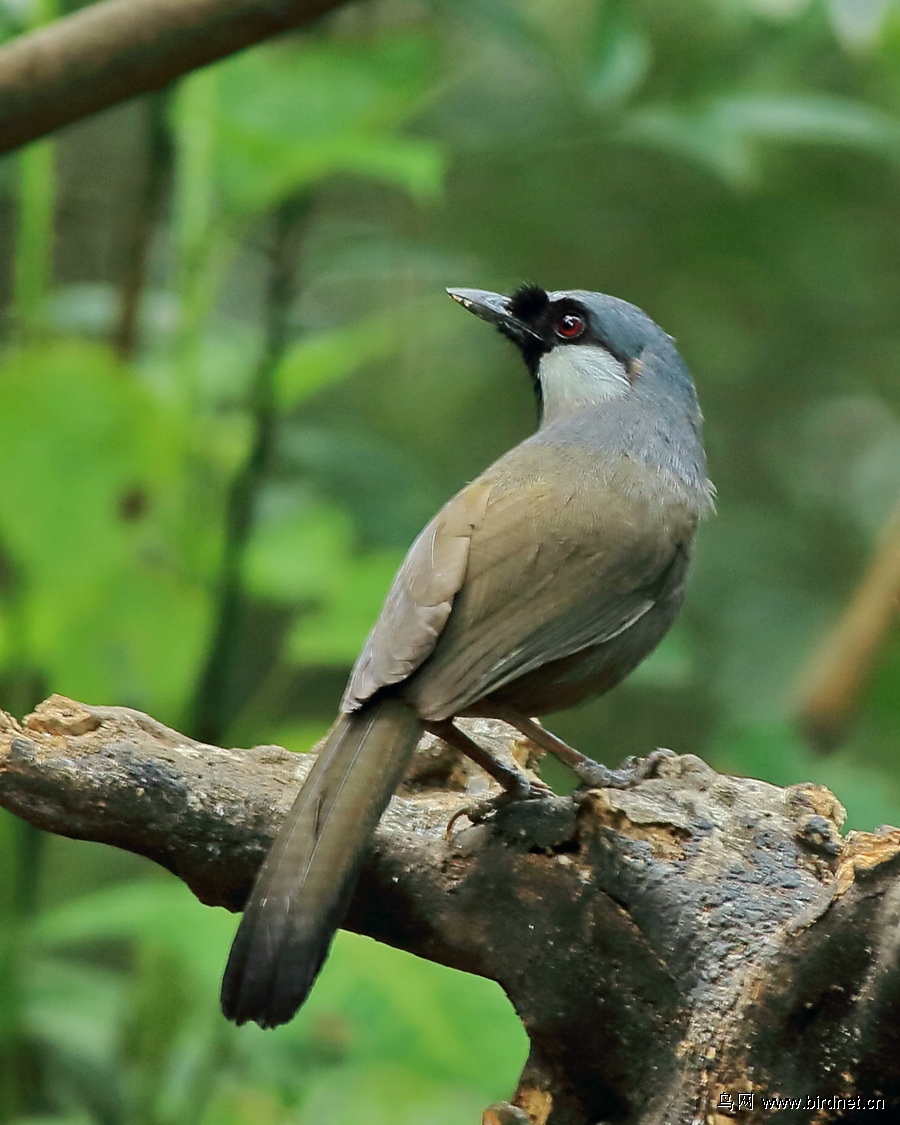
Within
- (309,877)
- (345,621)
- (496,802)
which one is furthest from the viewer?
(345,621)

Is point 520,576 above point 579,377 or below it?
below

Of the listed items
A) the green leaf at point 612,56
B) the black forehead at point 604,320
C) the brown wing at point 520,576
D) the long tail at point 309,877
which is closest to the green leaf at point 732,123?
the green leaf at point 612,56

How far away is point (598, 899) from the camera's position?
2.54m

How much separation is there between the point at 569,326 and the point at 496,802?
4.73ft

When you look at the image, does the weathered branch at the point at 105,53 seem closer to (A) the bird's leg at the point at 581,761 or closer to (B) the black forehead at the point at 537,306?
(B) the black forehead at the point at 537,306

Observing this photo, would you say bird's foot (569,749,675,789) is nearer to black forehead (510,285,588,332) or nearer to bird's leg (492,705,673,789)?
bird's leg (492,705,673,789)

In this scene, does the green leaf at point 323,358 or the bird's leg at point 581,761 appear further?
the green leaf at point 323,358

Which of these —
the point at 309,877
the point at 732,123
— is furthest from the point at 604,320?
the point at 309,877

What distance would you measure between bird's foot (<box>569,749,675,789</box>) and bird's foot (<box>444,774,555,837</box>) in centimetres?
14

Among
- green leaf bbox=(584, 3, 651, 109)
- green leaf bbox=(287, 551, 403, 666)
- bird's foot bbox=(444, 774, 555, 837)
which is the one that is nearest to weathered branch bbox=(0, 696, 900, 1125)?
bird's foot bbox=(444, 774, 555, 837)

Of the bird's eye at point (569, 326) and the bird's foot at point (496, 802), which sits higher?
the bird's eye at point (569, 326)

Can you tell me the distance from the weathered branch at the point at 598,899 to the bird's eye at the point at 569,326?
131 cm

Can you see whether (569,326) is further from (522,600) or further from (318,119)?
(522,600)

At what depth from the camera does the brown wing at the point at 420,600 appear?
8.75ft
